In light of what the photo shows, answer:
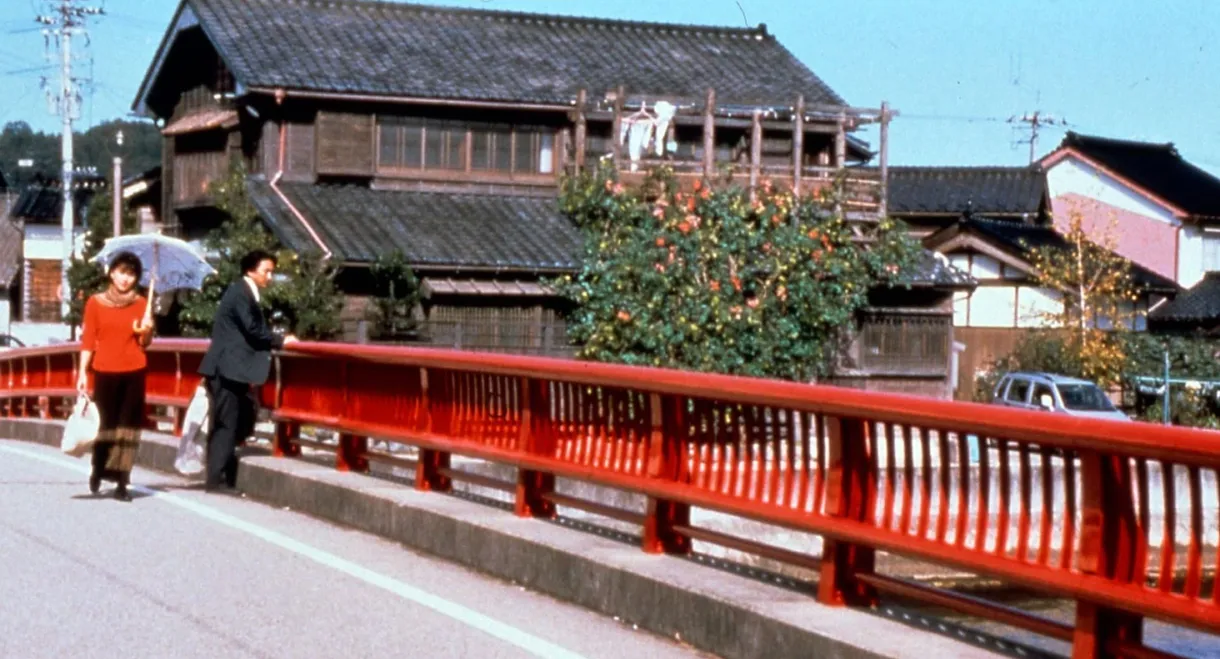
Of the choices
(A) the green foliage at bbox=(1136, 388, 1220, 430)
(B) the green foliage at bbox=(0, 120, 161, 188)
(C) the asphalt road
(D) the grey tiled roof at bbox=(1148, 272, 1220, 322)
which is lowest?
(A) the green foliage at bbox=(1136, 388, 1220, 430)

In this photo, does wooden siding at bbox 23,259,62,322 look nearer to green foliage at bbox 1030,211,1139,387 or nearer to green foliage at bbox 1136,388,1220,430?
green foliage at bbox 1030,211,1139,387

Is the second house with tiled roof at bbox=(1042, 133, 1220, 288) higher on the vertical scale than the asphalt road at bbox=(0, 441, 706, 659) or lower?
higher

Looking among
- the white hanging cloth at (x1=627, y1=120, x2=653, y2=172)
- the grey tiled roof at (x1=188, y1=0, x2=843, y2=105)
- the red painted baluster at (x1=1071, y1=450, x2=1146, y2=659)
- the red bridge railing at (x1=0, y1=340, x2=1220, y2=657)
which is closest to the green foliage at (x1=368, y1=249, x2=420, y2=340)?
the grey tiled roof at (x1=188, y1=0, x2=843, y2=105)

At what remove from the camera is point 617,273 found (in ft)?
103

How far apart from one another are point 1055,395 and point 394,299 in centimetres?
1247

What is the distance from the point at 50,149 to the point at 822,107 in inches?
5223

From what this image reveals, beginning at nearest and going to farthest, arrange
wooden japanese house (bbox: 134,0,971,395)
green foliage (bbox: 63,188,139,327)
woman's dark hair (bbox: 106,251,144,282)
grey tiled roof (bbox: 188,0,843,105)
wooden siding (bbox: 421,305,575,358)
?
woman's dark hair (bbox: 106,251,144,282) → wooden siding (bbox: 421,305,575,358) → wooden japanese house (bbox: 134,0,971,395) → grey tiled roof (bbox: 188,0,843,105) → green foliage (bbox: 63,188,139,327)

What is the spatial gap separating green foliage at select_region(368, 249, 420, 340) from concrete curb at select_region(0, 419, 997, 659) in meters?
18.2

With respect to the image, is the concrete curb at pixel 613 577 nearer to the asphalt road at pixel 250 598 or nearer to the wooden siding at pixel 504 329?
the asphalt road at pixel 250 598

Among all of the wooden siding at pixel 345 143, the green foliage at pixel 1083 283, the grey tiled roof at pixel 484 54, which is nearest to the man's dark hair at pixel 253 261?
the grey tiled roof at pixel 484 54

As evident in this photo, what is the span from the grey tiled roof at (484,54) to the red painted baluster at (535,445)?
2524cm

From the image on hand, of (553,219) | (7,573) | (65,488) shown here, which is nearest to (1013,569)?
(7,573)

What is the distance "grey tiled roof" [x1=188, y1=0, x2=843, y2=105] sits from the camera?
36.1 meters

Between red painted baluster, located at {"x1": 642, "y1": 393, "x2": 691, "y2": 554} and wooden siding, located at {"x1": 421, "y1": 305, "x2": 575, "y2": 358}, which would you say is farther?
wooden siding, located at {"x1": 421, "y1": 305, "x2": 575, "y2": 358}
